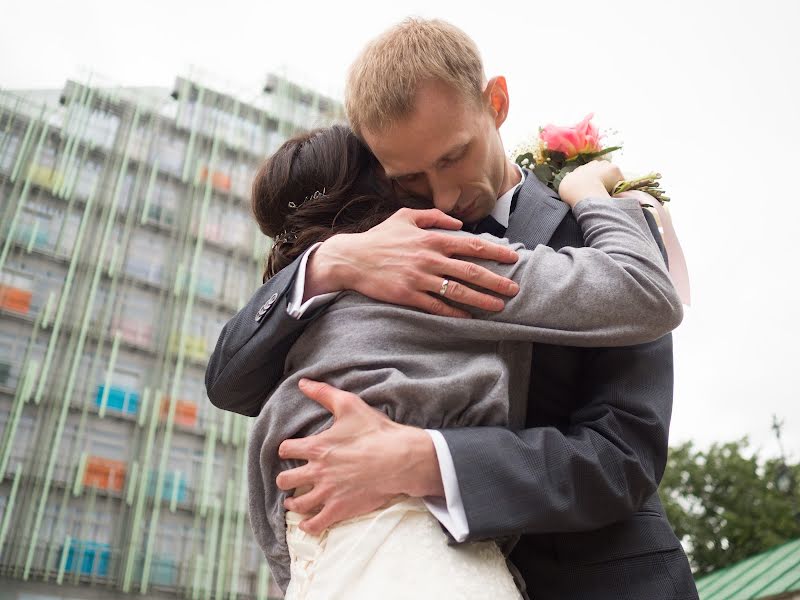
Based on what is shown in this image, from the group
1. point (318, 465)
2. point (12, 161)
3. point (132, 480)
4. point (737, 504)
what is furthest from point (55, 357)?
point (318, 465)

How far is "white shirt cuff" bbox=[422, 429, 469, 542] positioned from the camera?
128 centimetres

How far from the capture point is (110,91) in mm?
26094

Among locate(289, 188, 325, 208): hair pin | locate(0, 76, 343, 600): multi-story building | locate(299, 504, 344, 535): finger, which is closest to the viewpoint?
locate(299, 504, 344, 535): finger

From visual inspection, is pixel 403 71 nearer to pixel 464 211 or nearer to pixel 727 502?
pixel 464 211

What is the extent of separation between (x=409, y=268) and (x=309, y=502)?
496 mm

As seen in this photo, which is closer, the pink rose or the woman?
the woman

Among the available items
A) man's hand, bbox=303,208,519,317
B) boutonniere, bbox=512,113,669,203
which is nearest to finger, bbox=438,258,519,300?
man's hand, bbox=303,208,519,317

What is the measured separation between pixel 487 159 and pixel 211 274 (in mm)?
23941

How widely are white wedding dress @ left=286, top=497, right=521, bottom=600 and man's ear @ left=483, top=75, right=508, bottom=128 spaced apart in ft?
3.92

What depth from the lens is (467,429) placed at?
136 cm

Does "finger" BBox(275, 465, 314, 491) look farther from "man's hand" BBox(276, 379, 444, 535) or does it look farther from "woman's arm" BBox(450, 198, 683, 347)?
"woman's arm" BBox(450, 198, 683, 347)

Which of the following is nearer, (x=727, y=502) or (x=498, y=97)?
(x=498, y=97)

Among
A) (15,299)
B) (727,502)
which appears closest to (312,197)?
(15,299)

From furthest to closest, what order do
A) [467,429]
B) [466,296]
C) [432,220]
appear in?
[432,220], [466,296], [467,429]
